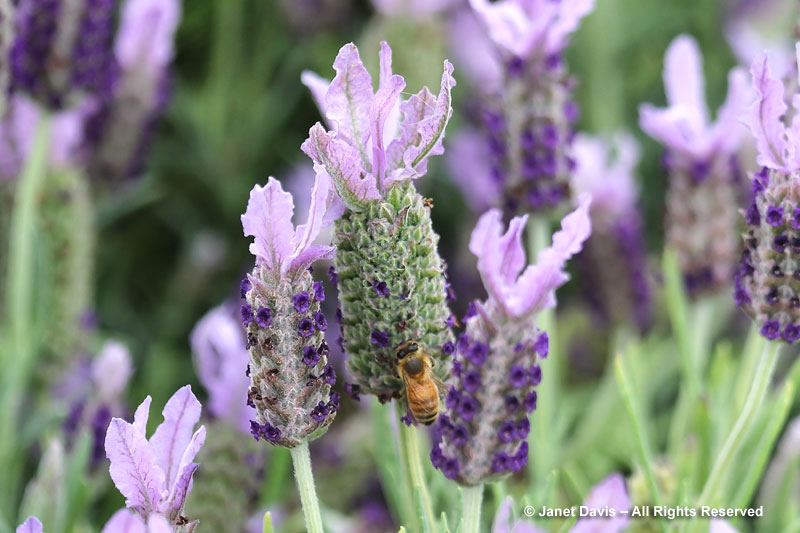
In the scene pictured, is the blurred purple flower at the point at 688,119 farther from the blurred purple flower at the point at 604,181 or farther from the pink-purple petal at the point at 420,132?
the pink-purple petal at the point at 420,132

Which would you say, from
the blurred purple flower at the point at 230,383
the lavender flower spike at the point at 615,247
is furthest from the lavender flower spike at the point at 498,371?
the lavender flower spike at the point at 615,247

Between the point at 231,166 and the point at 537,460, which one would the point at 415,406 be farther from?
the point at 231,166

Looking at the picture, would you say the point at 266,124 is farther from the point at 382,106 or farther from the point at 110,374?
the point at 382,106

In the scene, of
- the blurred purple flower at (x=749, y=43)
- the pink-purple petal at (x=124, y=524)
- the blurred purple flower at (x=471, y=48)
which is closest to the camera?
the pink-purple petal at (x=124, y=524)

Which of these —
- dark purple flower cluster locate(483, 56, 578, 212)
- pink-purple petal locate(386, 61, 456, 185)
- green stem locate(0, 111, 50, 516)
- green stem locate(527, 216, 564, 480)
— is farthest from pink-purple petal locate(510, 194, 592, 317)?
green stem locate(0, 111, 50, 516)

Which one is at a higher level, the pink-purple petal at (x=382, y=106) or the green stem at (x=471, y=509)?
the pink-purple petal at (x=382, y=106)

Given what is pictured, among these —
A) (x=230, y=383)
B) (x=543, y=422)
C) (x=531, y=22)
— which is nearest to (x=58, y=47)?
(x=230, y=383)
